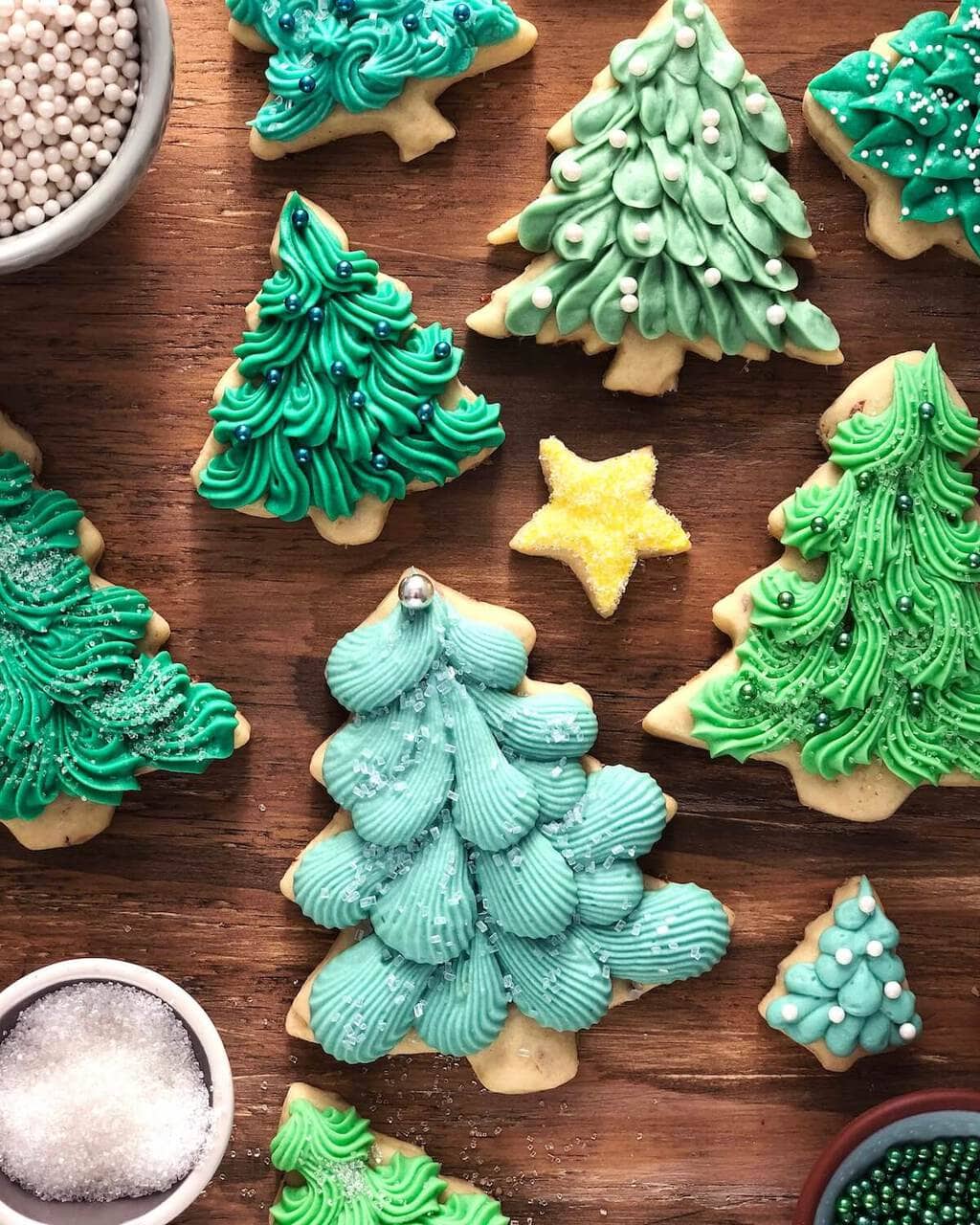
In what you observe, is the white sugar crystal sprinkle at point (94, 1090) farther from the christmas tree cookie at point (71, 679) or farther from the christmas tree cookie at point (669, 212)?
the christmas tree cookie at point (669, 212)

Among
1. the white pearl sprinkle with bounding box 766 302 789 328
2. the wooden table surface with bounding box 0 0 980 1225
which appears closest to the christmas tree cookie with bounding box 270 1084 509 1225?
the wooden table surface with bounding box 0 0 980 1225

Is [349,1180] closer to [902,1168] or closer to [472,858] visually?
[472,858]

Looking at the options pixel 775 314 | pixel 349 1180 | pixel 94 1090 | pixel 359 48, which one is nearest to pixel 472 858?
pixel 349 1180

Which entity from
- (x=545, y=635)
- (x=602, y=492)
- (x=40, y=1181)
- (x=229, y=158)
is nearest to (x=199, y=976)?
(x=40, y=1181)

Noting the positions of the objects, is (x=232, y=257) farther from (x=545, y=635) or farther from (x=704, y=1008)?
(x=704, y=1008)

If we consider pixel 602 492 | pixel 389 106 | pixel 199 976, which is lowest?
pixel 199 976

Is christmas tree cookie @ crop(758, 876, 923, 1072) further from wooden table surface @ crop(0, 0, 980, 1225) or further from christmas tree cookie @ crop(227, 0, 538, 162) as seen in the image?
christmas tree cookie @ crop(227, 0, 538, 162)
